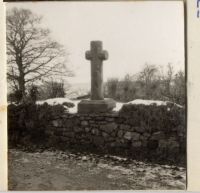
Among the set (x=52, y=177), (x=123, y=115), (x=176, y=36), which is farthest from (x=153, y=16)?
(x=52, y=177)

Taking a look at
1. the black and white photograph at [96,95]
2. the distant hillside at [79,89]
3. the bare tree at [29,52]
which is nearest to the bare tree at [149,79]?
the black and white photograph at [96,95]

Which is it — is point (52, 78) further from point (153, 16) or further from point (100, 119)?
point (153, 16)

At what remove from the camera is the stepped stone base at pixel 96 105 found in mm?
3195

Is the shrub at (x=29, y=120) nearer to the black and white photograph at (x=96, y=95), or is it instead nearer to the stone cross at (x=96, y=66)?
the black and white photograph at (x=96, y=95)

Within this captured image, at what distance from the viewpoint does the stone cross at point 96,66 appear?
3.17 m

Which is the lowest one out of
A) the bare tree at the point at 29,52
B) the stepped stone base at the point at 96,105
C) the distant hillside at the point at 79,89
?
the stepped stone base at the point at 96,105

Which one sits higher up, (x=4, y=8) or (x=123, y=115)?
(x=4, y=8)

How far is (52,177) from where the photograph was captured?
127 inches

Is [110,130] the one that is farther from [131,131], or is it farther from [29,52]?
[29,52]

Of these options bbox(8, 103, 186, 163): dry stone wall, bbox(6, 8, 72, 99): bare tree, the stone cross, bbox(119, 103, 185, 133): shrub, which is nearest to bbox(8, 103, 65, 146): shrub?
bbox(8, 103, 186, 163): dry stone wall

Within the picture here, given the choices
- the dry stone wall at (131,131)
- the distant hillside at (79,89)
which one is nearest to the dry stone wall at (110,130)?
the dry stone wall at (131,131)

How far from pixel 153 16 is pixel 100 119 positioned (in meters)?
0.72

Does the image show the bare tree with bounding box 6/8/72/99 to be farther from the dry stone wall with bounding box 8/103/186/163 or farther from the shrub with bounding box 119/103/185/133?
the shrub with bounding box 119/103/185/133

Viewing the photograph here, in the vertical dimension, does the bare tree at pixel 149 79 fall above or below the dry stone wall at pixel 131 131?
above
